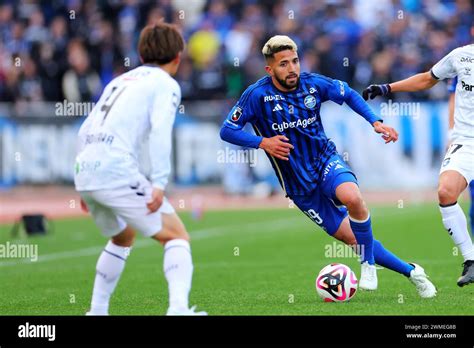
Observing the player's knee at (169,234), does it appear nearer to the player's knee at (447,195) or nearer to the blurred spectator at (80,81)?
the player's knee at (447,195)

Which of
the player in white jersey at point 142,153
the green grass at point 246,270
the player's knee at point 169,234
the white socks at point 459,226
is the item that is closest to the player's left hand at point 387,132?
the white socks at point 459,226

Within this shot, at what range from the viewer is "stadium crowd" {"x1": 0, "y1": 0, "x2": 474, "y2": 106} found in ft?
85.3

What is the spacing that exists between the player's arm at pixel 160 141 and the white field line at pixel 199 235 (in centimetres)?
784

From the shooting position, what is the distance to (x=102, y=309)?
809 cm

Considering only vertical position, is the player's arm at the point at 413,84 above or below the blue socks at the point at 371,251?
above

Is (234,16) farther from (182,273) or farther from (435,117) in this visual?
(182,273)

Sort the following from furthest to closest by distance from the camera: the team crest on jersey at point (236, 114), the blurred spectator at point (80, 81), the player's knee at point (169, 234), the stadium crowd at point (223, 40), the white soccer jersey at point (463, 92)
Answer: the blurred spectator at point (80, 81)
the stadium crowd at point (223, 40)
the white soccer jersey at point (463, 92)
the team crest on jersey at point (236, 114)
the player's knee at point (169, 234)

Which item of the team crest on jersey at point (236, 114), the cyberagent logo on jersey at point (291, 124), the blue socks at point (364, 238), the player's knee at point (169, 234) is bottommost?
the blue socks at point (364, 238)

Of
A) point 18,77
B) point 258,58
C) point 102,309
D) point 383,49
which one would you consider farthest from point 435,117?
point 102,309

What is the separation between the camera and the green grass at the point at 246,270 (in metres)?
9.30

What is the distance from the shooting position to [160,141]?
725cm

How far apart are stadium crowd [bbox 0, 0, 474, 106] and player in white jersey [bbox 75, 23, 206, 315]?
18188mm

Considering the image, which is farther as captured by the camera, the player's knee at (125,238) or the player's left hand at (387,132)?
the player's left hand at (387,132)
